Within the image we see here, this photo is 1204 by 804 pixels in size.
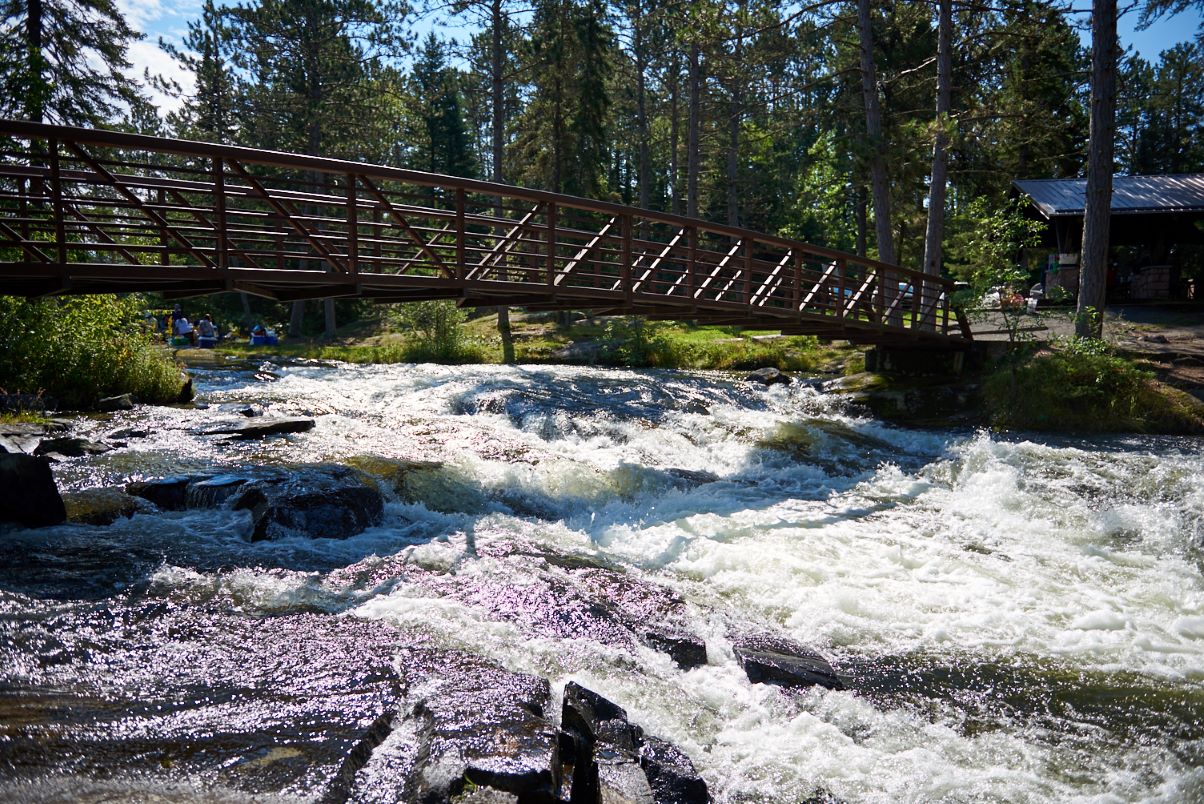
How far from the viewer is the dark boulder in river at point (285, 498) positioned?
8.65 meters

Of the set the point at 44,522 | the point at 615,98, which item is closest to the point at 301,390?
the point at 44,522

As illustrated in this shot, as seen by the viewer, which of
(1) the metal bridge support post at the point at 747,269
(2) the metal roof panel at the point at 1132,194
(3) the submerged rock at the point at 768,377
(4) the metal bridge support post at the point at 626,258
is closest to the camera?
(4) the metal bridge support post at the point at 626,258

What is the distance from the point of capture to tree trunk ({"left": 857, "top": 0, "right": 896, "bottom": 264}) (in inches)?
829

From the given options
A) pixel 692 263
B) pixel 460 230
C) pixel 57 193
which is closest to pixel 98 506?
pixel 57 193

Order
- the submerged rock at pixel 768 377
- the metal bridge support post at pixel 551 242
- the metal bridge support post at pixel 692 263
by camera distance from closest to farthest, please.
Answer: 1. the metal bridge support post at pixel 551 242
2. the metal bridge support post at pixel 692 263
3. the submerged rock at pixel 768 377

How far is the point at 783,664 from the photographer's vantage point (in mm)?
6453

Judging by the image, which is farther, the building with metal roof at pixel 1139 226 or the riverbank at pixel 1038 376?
the building with metal roof at pixel 1139 226

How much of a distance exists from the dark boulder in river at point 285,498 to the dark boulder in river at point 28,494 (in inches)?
41.9

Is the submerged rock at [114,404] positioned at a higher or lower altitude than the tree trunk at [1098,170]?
lower

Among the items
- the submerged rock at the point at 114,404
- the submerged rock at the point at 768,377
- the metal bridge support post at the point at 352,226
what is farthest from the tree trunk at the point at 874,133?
the submerged rock at the point at 114,404

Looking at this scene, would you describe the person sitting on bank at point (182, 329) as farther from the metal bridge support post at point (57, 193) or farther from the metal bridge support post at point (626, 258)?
the metal bridge support post at point (57, 193)

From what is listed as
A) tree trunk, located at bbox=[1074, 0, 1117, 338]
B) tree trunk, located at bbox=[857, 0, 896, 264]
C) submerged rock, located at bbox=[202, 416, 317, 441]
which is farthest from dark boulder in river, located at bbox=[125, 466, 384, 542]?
tree trunk, located at bbox=[857, 0, 896, 264]

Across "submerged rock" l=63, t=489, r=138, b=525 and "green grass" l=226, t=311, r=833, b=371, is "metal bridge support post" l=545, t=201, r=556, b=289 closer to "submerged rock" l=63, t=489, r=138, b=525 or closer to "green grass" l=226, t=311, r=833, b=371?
"submerged rock" l=63, t=489, r=138, b=525

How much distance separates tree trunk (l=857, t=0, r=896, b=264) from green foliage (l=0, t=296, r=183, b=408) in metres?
17.1
